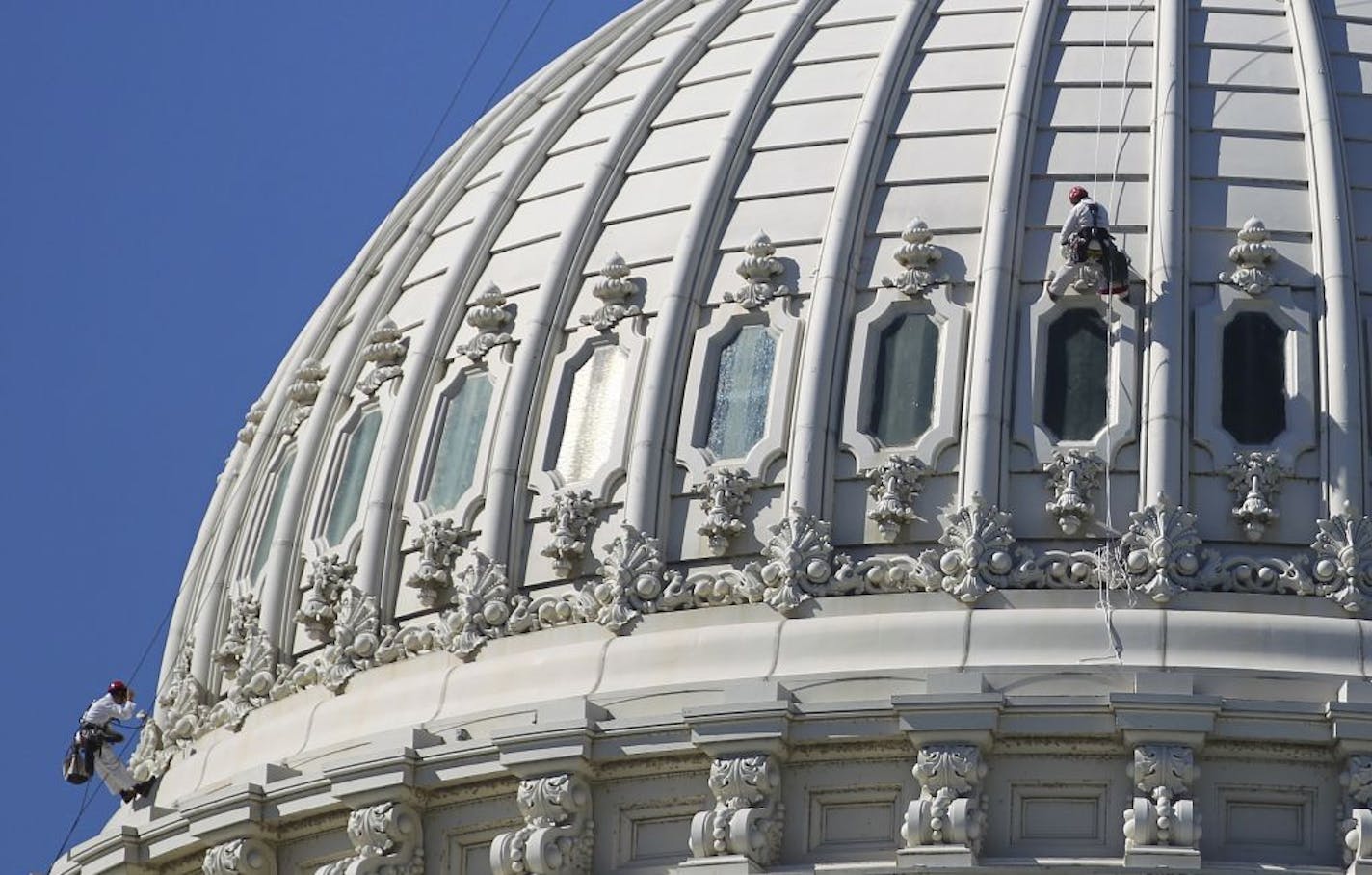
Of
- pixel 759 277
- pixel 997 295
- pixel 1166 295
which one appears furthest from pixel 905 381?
pixel 1166 295

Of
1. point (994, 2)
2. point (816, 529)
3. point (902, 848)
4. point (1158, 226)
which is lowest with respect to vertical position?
point (902, 848)

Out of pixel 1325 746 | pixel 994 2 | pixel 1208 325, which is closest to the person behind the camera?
pixel 1325 746

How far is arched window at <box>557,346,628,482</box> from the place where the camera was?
222 ft

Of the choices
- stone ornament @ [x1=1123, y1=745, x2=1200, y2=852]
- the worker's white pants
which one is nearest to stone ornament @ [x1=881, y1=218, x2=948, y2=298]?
stone ornament @ [x1=1123, y1=745, x2=1200, y2=852]

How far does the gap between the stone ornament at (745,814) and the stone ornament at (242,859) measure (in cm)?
600

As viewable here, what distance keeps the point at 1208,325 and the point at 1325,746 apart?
636 cm

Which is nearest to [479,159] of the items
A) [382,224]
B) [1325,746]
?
[382,224]

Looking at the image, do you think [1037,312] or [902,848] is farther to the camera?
[1037,312]

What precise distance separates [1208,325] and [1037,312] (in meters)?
1.99

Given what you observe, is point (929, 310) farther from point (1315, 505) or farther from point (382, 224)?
point (382, 224)

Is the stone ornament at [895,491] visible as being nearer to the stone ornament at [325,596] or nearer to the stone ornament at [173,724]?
the stone ornament at [325,596]

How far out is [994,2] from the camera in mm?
72312

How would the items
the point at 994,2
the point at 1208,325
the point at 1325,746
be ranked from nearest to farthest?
1. the point at 1325,746
2. the point at 1208,325
3. the point at 994,2

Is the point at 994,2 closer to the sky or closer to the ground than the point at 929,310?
closer to the sky
